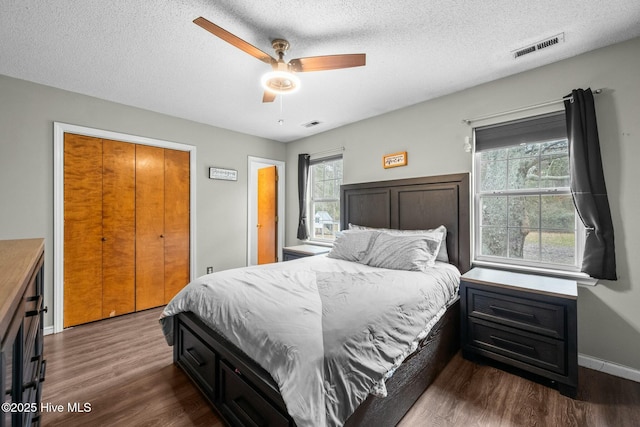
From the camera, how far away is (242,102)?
316 cm

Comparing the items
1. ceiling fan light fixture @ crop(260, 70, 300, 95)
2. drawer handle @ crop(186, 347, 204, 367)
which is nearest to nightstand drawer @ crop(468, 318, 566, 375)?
drawer handle @ crop(186, 347, 204, 367)

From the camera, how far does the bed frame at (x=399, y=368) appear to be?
134cm

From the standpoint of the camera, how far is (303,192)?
459cm

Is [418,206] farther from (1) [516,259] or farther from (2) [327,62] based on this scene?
(2) [327,62]

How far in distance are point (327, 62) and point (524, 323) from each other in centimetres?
240

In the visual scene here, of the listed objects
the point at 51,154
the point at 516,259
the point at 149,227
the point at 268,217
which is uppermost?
the point at 51,154

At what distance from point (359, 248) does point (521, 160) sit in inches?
70.2

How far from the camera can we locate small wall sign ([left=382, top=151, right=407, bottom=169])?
3.31 metres

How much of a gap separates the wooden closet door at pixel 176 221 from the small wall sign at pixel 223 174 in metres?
0.35

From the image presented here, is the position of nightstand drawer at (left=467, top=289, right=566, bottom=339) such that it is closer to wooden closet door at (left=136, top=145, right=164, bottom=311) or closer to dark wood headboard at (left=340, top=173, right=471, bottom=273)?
dark wood headboard at (left=340, top=173, right=471, bottom=273)

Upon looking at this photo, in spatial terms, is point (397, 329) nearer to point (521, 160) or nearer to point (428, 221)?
point (428, 221)

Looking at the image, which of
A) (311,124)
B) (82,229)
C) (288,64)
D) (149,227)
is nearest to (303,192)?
(311,124)

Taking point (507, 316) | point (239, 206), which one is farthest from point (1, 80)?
point (507, 316)

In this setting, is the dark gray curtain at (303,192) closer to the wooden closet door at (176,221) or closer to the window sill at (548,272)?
the wooden closet door at (176,221)
